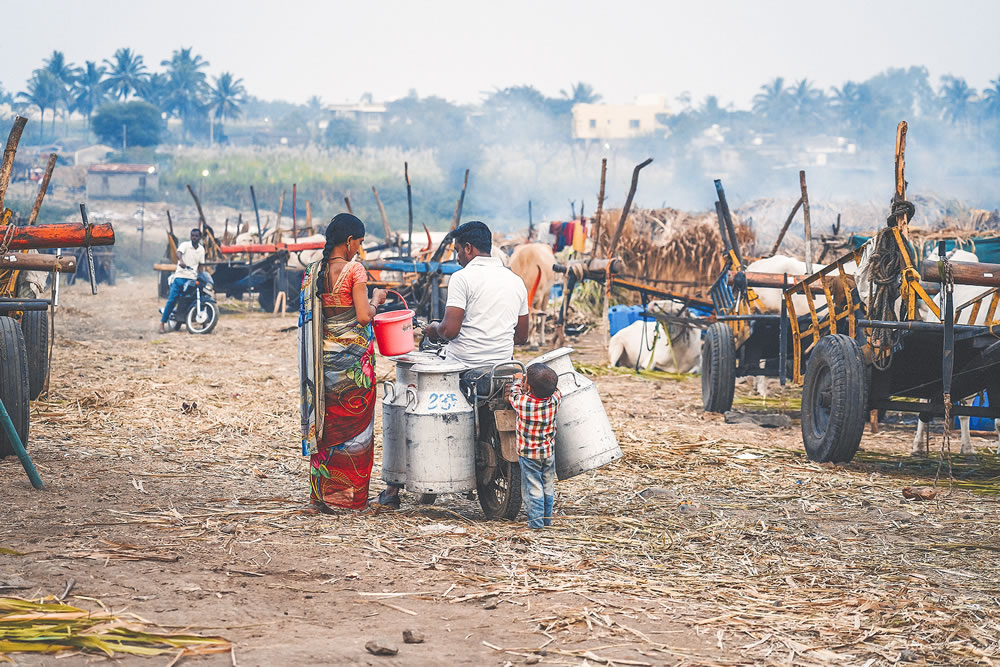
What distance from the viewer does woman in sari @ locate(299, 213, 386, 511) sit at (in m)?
6.44

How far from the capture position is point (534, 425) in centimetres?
615

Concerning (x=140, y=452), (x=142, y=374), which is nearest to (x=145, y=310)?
(x=142, y=374)

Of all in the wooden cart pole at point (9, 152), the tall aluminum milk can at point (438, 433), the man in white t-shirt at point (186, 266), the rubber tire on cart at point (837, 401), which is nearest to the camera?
the tall aluminum milk can at point (438, 433)

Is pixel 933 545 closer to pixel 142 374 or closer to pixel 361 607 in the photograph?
pixel 361 607

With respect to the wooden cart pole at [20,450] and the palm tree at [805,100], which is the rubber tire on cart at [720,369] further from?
the palm tree at [805,100]

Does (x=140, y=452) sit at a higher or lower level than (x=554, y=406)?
lower

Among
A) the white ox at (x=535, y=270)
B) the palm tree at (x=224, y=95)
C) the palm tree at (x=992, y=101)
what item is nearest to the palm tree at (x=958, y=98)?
the palm tree at (x=992, y=101)

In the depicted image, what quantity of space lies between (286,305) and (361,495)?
20496 mm

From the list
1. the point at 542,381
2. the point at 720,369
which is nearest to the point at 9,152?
the point at 542,381

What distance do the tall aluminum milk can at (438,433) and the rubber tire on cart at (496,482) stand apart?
0.15 meters

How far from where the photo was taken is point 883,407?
848 cm

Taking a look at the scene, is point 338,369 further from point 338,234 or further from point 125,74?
point 125,74

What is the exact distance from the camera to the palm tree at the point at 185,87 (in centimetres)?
11656

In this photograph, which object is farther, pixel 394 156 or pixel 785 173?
pixel 785 173
